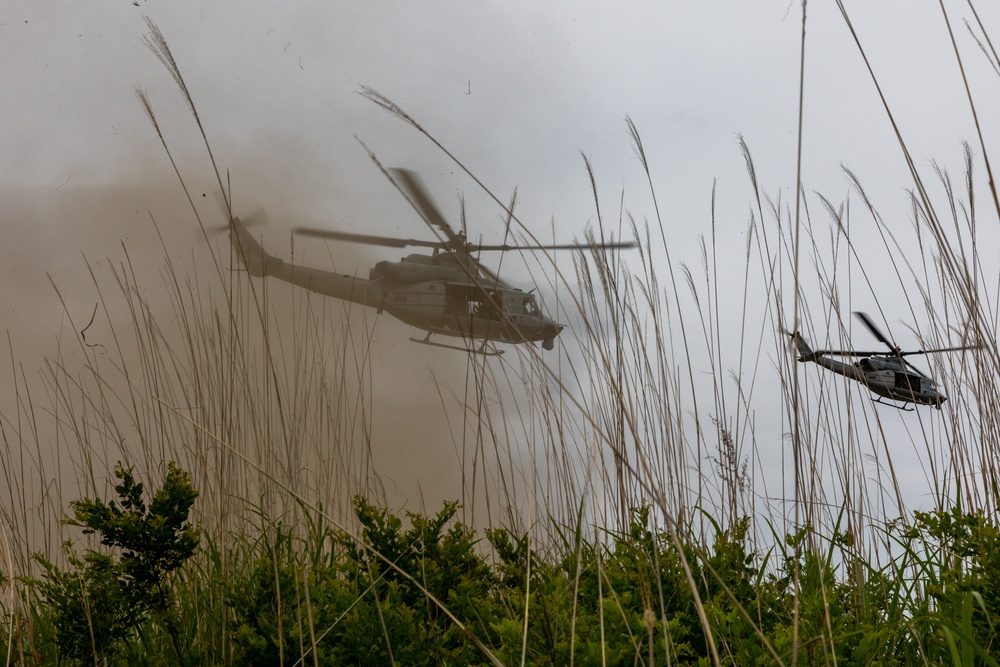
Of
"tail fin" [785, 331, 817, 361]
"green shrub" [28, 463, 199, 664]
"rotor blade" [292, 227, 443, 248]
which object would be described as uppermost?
"rotor blade" [292, 227, 443, 248]

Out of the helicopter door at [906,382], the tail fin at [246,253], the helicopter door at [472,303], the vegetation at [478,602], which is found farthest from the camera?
Result: the helicopter door at [906,382]

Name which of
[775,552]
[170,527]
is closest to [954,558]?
[775,552]

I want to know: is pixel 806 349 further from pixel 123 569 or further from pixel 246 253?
pixel 123 569

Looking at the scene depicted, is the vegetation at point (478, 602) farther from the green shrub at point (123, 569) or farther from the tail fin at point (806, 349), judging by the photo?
the tail fin at point (806, 349)

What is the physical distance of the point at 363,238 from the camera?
4707 millimetres

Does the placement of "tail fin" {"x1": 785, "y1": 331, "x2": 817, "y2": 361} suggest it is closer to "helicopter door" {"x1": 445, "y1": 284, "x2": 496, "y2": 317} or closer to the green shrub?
"helicopter door" {"x1": 445, "y1": 284, "x2": 496, "y2": 317}

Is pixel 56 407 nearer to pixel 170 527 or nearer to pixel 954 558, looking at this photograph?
pixel 170 527

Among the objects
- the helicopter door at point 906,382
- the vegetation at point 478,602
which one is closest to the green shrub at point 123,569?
the vegetation at point 478,602

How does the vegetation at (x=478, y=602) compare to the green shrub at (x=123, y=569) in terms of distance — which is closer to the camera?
the vegetation at (x=478, y=602)

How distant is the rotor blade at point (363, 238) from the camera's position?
2.71 m

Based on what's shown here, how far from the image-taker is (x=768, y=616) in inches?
56.9

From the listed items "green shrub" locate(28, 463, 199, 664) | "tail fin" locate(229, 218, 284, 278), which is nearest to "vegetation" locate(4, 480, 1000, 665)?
"green shrub" locate(28, 463, 199, 664)

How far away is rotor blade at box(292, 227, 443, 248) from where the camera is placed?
107 inches

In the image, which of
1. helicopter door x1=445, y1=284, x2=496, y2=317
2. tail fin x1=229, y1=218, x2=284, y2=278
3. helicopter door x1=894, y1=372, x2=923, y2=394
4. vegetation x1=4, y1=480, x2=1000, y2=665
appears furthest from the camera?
helicopter door x1=894, y1=372, x2=923, y2=394
